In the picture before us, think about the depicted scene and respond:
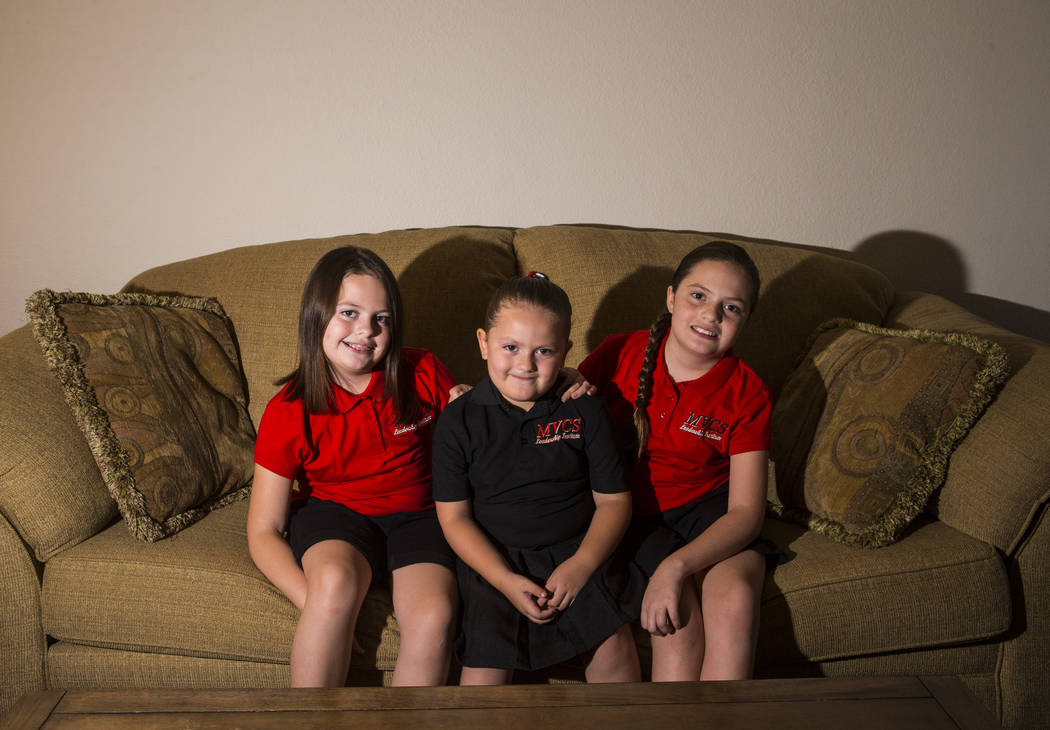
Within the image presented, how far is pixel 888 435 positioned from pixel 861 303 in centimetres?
59

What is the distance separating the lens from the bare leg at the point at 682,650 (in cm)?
128

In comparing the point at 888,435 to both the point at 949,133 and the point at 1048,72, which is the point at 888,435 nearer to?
the point at 949,133

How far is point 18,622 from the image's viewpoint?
4.51 feet

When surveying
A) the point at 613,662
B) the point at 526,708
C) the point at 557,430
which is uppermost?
the point at 557,430

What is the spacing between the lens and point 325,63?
2.14 meters

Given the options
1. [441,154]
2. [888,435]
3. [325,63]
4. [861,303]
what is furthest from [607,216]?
[888,435]

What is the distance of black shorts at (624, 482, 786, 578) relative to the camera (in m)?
1.43

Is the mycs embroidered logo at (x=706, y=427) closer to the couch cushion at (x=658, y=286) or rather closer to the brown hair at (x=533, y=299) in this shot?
the brown hair at (x=533, y=299)

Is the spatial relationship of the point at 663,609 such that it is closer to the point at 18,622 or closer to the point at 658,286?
the point at 658,286

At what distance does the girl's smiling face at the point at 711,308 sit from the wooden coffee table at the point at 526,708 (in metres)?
0.70

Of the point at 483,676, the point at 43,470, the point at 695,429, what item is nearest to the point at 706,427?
the point at 695,429

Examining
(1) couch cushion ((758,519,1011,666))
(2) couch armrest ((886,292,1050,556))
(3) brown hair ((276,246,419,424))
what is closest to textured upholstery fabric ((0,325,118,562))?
(3) brown hair ((276,246,419,424))

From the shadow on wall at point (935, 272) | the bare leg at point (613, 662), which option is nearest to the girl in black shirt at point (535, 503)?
the bare leg at point (613, 662)

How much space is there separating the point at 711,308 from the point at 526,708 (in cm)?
86
